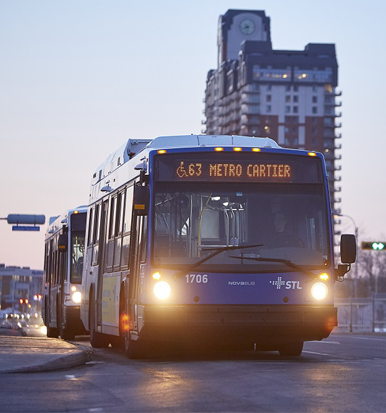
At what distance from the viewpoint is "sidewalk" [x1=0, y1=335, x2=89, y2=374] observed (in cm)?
1527

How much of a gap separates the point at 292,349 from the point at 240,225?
3.16 metres

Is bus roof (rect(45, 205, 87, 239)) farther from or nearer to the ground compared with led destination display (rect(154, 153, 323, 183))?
farther from the ground

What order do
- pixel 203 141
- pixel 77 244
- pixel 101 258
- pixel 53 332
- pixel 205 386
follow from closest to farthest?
1. pixel 205 386
2. pixel 203 141
3. pixel 101 258
4. pixel 77 244
5. pixel 53 332

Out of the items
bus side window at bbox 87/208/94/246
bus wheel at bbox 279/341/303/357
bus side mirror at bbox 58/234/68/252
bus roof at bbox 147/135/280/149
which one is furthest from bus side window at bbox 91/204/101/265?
bus side mirror at bbox 58/234/68/252

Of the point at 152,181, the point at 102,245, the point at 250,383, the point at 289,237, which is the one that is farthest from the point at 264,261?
the point at 102,245

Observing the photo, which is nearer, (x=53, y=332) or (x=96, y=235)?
(x=96, y=235)

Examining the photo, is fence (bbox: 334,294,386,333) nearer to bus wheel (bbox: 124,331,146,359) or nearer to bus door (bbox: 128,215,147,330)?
bus wheel (bbox: 124,331,146,359)

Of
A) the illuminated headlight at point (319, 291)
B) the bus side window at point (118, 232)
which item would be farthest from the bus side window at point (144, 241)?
the illuminated headlight at point (319, 291)

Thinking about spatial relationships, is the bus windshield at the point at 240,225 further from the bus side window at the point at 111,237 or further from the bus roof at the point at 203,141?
the bus side window at the point at 111,237

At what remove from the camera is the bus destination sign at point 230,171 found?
58.3ft

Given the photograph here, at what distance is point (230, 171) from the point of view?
58.5 feet

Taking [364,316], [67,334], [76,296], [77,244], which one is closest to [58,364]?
[76,296]

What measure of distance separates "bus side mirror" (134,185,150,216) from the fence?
110 ft

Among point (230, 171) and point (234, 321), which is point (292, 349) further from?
point (230, 171)
